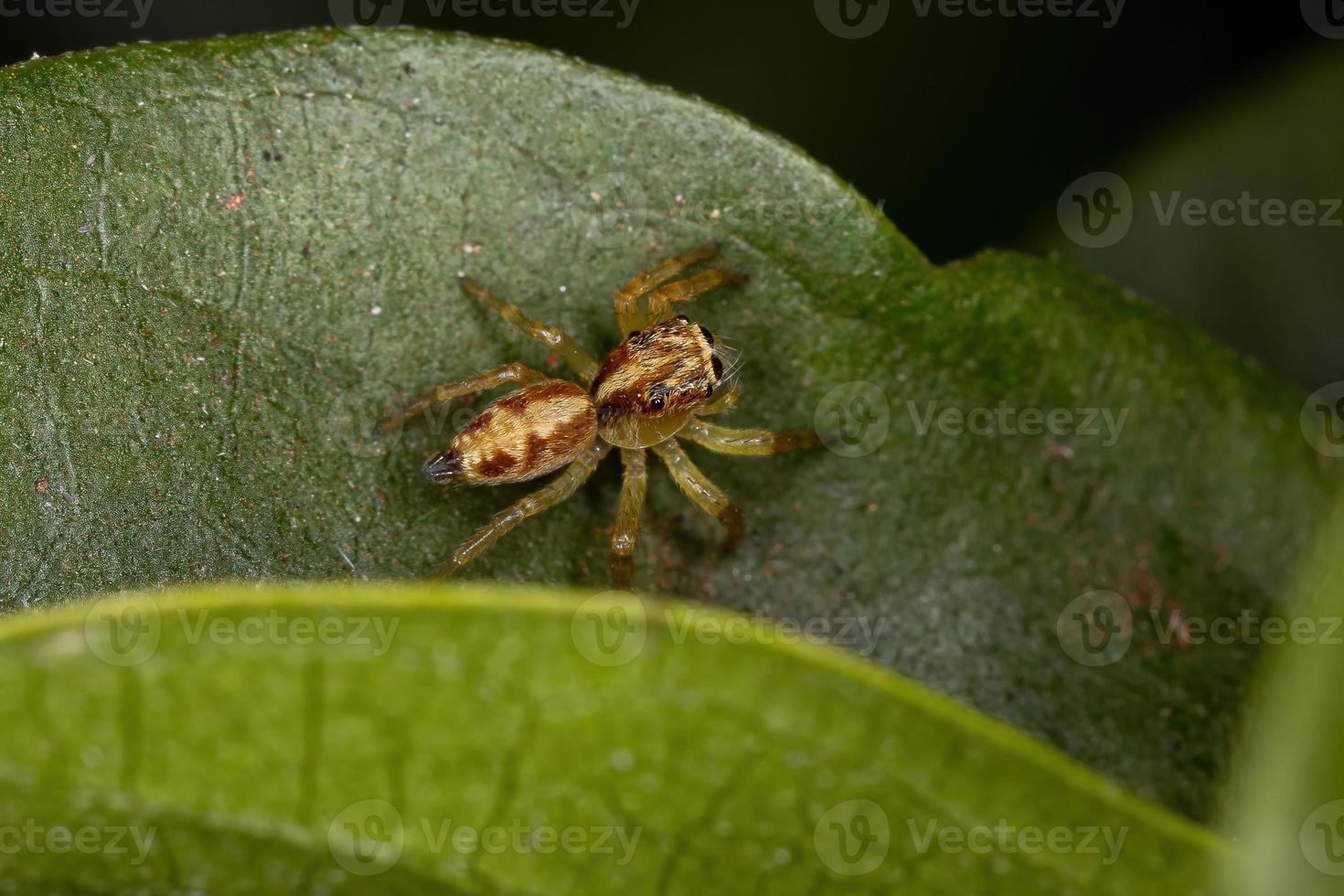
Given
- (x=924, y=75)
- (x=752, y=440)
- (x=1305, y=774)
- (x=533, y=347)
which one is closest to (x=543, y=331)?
(x=533, y=347)

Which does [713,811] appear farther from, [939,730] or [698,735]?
[939,730]

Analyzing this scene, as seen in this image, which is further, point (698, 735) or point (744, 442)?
point (744, 442)

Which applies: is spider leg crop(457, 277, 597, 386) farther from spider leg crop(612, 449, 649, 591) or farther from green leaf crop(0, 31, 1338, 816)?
spider leg crop(612, 449, 649, 591)

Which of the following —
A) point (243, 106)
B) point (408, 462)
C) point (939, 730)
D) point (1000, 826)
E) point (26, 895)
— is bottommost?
point (26, 895)

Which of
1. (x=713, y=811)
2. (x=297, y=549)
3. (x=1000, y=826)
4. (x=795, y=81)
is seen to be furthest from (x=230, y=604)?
(x=795, y=81)

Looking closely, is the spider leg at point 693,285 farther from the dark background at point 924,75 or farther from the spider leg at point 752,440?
the dark background at point 924,75

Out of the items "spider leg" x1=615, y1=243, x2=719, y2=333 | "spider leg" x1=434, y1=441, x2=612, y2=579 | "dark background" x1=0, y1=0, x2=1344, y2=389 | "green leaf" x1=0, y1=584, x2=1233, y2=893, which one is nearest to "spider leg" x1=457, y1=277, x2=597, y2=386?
"spider leg" x1=615, y1=243, x2=719, y2=333

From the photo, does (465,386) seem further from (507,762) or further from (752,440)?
(507,762)
